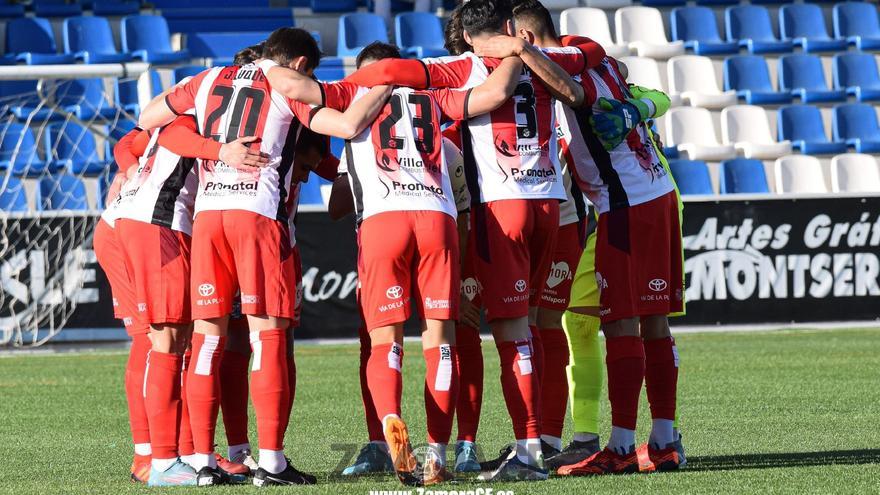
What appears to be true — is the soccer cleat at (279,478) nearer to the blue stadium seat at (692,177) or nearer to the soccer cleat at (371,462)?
the soccer cleat at (371,462)

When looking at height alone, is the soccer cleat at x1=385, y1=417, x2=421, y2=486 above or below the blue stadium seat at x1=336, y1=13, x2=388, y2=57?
below

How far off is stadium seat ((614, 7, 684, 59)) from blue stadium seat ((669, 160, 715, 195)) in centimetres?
253

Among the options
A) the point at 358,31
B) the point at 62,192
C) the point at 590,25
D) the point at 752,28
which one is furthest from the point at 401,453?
the point at 752,28

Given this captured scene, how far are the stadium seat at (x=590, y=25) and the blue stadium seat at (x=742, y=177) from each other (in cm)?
247

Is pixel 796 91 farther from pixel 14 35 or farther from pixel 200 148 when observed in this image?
pixel 200 148

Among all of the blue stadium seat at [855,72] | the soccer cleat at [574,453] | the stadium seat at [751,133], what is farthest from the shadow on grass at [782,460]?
the blue stadium seat at [855,72]

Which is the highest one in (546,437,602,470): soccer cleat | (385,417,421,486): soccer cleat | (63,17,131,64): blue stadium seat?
(63,17,131,64): blue stadium seat

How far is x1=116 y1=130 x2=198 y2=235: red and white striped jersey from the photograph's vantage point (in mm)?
5969

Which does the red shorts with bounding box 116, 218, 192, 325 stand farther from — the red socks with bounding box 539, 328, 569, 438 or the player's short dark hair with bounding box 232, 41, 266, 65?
the red socks with bounding box 539, 328, 569, 438

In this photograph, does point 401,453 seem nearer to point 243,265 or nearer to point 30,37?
point 243,265

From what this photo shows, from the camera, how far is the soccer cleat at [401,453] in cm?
514

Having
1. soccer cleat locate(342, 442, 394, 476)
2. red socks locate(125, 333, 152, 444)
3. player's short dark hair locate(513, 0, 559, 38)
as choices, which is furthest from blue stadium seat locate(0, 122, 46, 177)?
player's short dark hair locate(513, 0, 559, 38)

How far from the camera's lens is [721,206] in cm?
1398

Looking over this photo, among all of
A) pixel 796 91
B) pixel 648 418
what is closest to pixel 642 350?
pixel 648 418
